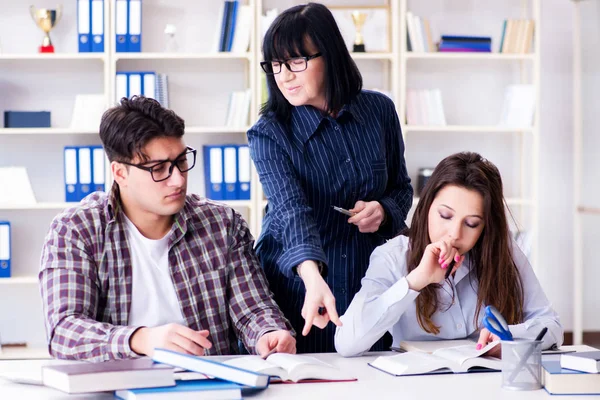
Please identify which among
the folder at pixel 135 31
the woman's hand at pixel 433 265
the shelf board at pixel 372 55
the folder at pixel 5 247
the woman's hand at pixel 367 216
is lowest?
the folder at pixel 5 247

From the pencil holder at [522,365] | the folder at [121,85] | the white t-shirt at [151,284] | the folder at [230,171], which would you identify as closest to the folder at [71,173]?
the folder at [121,85]

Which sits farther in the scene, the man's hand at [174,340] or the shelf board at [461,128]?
the shelf board at [461,128]

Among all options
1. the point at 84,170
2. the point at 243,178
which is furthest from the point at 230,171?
the point at 84,170

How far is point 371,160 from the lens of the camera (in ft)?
Answer: 6.66

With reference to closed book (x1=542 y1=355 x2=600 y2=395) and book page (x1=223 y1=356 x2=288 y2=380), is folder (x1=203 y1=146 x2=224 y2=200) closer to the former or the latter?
book page (x1=223 y1=356 x2=288 y2=380)

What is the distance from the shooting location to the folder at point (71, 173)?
13.6 feet

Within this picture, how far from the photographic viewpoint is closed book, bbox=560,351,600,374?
1.42 m

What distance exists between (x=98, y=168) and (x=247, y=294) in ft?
8.02

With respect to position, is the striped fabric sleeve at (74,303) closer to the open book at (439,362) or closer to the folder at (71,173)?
the open book at (439,362)

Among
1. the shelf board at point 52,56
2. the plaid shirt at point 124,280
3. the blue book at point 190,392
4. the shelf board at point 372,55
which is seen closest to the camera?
the blue book at point 190,392

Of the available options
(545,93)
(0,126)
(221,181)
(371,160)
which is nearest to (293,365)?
(371,160)

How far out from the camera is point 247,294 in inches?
76.6

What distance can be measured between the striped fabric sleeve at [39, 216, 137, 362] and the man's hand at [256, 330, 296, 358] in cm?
27

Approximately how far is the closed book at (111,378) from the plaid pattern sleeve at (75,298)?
0.28 metres
